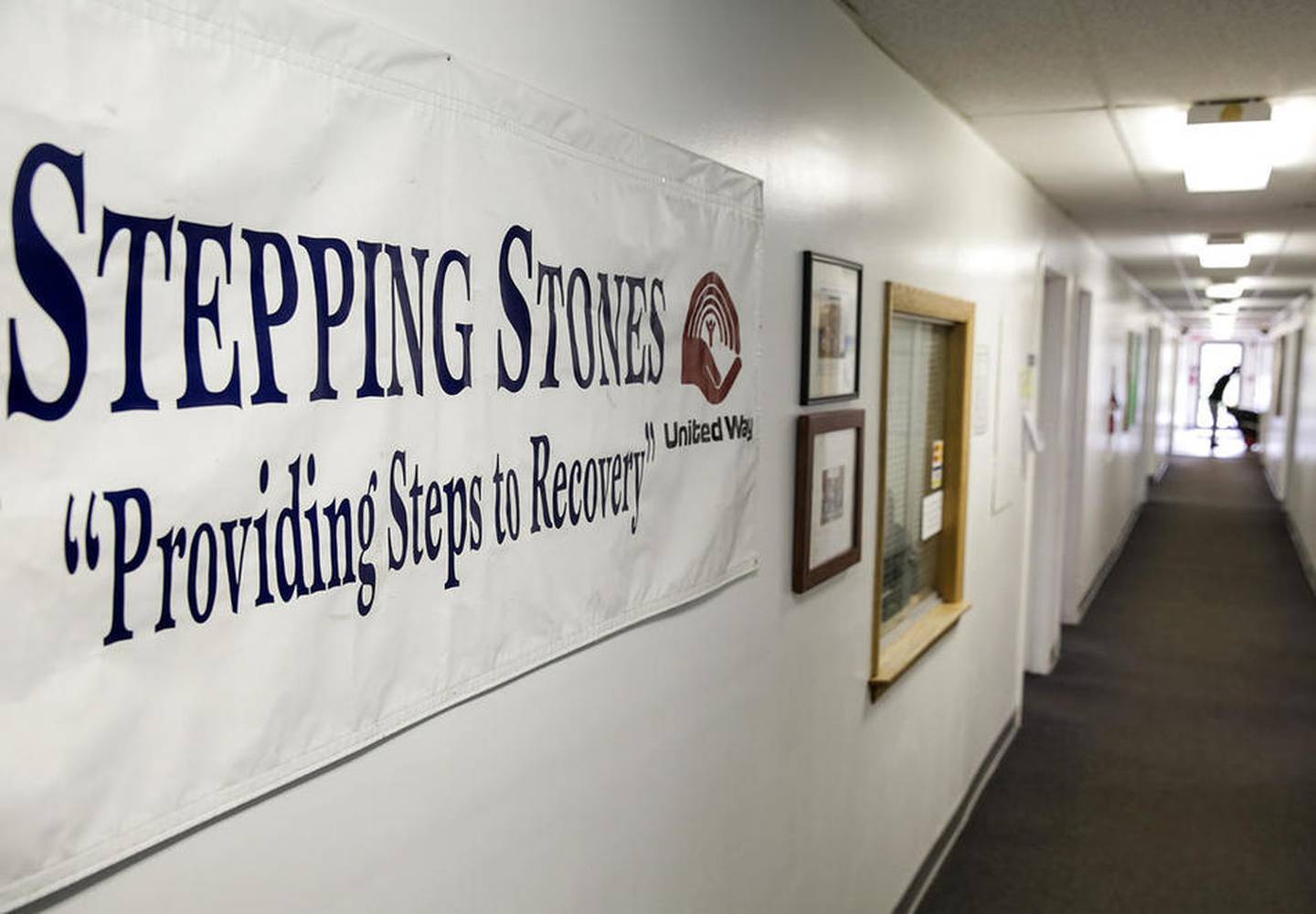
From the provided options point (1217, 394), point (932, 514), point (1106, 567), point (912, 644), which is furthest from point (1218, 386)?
point (912, 644)

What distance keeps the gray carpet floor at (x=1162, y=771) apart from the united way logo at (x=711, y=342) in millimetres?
2296

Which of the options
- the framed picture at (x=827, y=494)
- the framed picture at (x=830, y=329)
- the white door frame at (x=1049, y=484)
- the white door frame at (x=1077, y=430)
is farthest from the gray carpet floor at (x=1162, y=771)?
the framed picture at (x=830, y=329)

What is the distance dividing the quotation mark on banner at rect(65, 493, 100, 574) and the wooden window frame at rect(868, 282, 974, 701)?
7.44ft

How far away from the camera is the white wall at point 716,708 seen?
1180 millimetres

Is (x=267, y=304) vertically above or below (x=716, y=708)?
above

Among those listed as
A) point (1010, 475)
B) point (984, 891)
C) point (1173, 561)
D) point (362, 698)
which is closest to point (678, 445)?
point (362, 698)

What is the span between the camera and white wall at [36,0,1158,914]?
3.87 ft

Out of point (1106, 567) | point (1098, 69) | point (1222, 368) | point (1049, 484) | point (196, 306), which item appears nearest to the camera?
point (196, 306)

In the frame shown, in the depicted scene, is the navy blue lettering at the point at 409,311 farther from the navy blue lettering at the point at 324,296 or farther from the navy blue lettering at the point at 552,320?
the navy blue lettering at the point at 552,320

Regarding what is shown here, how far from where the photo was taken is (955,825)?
3842 mm

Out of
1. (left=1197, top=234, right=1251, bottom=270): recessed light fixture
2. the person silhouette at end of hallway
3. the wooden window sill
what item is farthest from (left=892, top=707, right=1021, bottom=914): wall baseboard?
the person silhouette at end of hallway

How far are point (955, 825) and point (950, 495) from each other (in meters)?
1.20

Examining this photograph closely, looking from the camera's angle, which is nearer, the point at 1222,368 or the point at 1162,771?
the point at 1162,771

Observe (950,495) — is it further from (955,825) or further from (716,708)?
(716,708)
